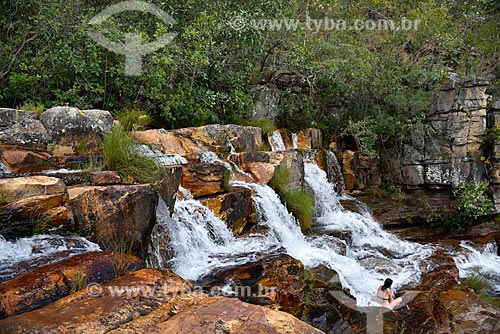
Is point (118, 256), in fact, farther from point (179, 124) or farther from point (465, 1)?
point (465, 1)

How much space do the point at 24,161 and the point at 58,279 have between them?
2424 mm

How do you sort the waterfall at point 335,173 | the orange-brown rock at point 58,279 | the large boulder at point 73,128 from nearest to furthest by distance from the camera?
the orange-brown rock at point 58,279, the large boulder at point 73,128, the waterfall at point 335,173

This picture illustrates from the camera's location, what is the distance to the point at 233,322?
2008mm

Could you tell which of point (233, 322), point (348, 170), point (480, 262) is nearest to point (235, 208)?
point (233, 322)

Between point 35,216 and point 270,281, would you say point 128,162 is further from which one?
point 270,281

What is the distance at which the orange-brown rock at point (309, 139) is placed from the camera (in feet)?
32.6

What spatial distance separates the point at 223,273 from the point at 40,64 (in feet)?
16.3

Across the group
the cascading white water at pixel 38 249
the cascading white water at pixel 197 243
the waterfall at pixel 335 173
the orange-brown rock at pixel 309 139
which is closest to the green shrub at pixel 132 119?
the cascading white water at pixel 197 243

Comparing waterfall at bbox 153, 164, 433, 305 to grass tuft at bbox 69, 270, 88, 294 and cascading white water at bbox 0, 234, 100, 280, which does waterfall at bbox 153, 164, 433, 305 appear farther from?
grass tuft at bbox 69, 270, 88, 294

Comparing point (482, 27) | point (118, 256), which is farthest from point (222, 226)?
point (482, 27)

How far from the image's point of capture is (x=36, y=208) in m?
3.32

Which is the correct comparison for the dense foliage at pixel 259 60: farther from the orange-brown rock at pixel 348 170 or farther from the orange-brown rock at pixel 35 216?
the orange-brown rock at pixel 35 216

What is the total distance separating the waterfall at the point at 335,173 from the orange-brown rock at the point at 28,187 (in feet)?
23.4

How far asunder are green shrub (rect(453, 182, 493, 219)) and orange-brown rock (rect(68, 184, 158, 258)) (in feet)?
26.6
